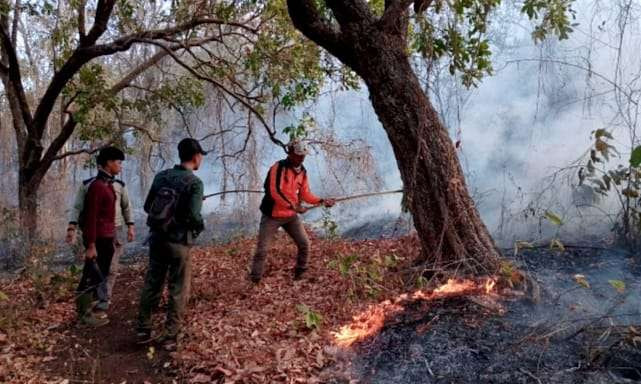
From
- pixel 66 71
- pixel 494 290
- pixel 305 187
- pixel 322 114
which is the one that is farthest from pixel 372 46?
pixel 322 114

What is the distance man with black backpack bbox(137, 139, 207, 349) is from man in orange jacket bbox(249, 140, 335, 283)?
1.32 meters

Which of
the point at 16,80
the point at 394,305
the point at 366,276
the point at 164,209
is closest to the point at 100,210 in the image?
the point at 164,209

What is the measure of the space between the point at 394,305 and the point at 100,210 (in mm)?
3056

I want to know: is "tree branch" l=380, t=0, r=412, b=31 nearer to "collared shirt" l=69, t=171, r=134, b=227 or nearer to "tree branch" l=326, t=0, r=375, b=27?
"tree branch" l=326, t=0, r=375, b=27

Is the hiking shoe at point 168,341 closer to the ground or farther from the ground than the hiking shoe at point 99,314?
closer to the ground

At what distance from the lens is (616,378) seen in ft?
11.1

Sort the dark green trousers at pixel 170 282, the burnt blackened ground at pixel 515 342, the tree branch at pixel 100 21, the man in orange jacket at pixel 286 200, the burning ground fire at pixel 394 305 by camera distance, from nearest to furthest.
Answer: the burnt blackened ground at pixel 515 342, the burning ground fire at pixel 394 305, the dark green trousers at pixel 170 282, the man in orange jacket at pixel 286 200, the tree branch at pixel 100 21

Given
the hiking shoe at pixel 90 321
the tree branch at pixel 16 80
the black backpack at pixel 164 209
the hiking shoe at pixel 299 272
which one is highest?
the tree branch at pixel 16 80

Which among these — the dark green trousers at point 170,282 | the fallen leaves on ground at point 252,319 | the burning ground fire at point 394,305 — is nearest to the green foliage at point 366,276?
the fallen leaves on ground at point 252,319

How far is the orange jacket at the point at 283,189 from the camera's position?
19.9ft

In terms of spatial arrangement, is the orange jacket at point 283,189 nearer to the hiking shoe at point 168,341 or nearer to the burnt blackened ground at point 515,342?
the hiking shoe at point 168,341

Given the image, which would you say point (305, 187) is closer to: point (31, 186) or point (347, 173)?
point (347, 173)

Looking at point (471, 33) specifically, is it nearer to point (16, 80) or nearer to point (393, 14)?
point (393, 14)

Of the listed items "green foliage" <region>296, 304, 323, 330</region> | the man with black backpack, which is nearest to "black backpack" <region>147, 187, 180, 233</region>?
the man with black backpack
